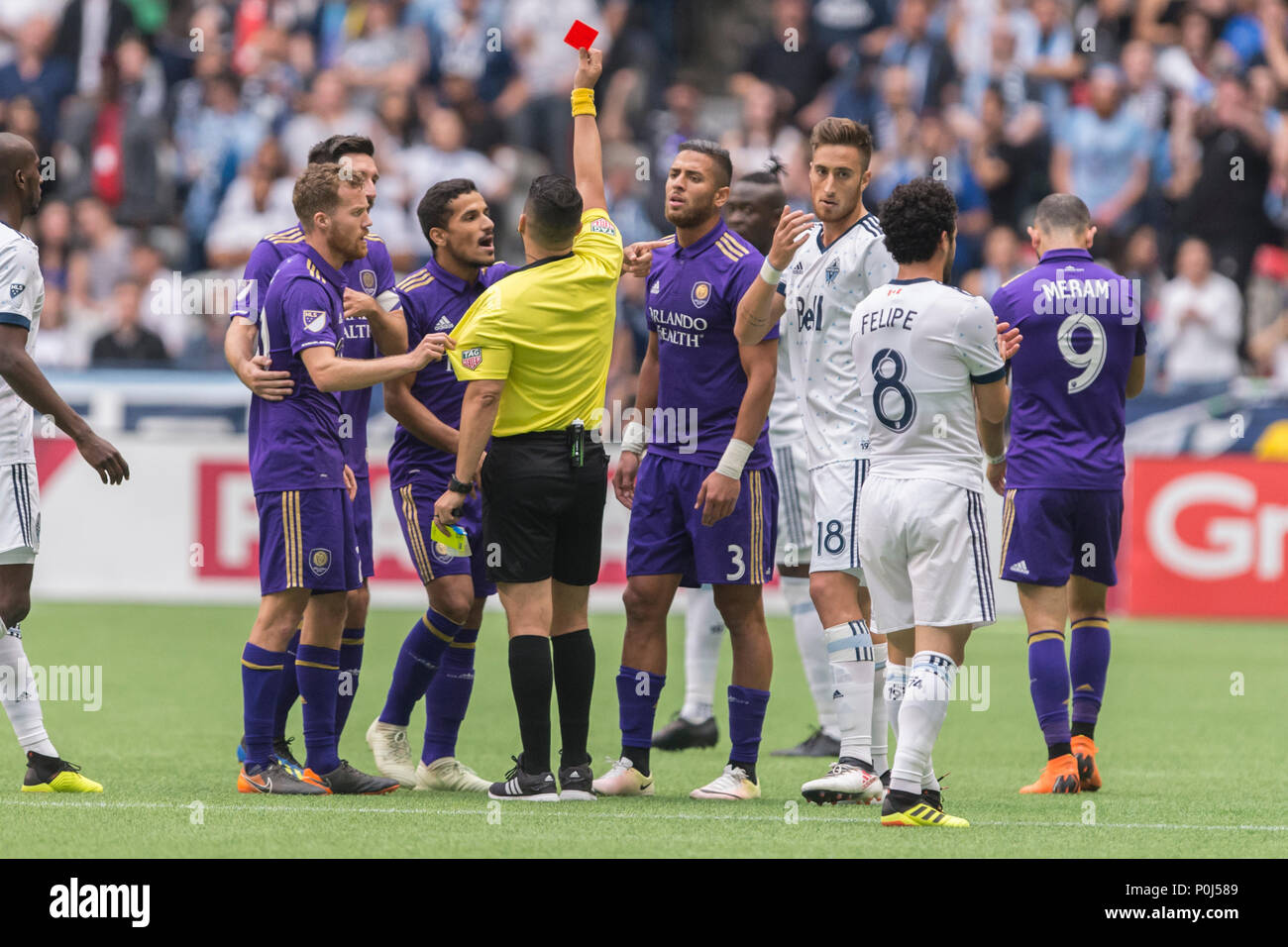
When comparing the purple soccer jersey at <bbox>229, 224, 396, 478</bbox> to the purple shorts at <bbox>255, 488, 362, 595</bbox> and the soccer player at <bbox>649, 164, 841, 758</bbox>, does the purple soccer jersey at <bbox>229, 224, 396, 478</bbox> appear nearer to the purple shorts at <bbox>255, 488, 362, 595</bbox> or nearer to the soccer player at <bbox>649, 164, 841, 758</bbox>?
the purple shorts at <bbox>255, 488, 362, 595</bbox>

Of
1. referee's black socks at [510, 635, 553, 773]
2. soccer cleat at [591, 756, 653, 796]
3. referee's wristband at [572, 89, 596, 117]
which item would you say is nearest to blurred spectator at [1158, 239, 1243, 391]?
referee's wristband at [572, 89, 596, 117]

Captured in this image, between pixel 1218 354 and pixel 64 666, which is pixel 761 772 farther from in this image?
pixel 1218 354

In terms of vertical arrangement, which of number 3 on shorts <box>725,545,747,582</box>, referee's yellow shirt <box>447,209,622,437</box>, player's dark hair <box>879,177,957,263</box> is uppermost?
player's dark hair <box>879,177,957,263</box>

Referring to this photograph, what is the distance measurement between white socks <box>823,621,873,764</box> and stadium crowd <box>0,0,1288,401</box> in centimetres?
931

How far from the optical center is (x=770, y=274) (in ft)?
24.6

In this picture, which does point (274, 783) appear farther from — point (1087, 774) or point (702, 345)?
point (1087, 774)

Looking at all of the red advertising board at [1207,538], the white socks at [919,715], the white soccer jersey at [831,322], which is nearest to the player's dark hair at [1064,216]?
the white soccer jersey at [831,322]

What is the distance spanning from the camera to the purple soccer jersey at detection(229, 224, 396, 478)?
7816mm

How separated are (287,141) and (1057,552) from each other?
1336 centimetres

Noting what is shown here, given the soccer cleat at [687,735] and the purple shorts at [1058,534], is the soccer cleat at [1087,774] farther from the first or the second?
the soccer cleat at [687,735]

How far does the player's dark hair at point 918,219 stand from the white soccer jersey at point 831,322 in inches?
40.0

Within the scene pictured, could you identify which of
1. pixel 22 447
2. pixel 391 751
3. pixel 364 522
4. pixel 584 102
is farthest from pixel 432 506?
pixel 584 102

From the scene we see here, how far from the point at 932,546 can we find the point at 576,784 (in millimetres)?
1806
